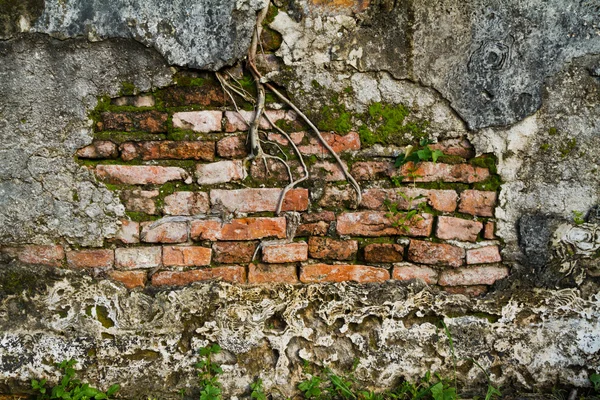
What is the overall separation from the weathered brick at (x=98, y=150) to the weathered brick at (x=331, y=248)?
853mm

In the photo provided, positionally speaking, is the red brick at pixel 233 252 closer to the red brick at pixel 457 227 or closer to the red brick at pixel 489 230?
the red brick at pixel 457 227

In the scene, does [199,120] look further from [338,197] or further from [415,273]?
[415,273]

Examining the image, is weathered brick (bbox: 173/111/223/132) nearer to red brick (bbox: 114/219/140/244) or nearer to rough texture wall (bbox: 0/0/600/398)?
rough texture wall (bbox: 0/0/600/398)

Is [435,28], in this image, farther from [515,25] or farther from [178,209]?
[178,209]

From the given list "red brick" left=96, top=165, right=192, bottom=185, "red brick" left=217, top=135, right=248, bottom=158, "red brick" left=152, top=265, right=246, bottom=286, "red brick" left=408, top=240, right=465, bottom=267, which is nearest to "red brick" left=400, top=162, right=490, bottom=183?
"red brick" left=408, top=240, right=465, bottom=267

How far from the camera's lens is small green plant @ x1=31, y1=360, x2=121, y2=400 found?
6.91 feet

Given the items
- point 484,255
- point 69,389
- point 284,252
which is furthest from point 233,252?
point 484,255

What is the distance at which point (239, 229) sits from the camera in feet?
7.29

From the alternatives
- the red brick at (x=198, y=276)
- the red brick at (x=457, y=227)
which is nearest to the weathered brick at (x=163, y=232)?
the red brick at (x=198, y=276)

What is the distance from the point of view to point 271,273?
2266mm

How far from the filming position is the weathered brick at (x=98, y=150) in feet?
7.00

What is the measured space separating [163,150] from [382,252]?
97 centimetres

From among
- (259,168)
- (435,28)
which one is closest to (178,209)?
(259,168)

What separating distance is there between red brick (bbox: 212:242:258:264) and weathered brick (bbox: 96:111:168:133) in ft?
1.68
